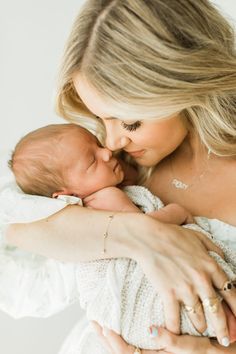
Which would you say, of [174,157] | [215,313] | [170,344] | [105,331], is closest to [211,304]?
[215,313]

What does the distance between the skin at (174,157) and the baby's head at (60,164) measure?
0.23 feet

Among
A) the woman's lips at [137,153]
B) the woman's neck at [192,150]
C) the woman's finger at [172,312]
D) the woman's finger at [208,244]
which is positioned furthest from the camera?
the woman's neck at [192,150]

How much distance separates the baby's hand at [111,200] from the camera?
A: 1.62 m

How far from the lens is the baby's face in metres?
1.65

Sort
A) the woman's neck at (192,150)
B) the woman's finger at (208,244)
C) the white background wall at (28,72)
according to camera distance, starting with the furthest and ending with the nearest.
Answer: the white background wall at (28,72) < the woman's neck at (192,150) < the woman's finger at (208,244)

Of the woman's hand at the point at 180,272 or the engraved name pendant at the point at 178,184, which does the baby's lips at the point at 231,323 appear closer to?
the woman's hand at the point at 180,272

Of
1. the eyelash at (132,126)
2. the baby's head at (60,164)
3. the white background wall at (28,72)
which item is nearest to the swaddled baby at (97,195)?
the baby's head at (60,164)

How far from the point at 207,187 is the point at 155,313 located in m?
0.47

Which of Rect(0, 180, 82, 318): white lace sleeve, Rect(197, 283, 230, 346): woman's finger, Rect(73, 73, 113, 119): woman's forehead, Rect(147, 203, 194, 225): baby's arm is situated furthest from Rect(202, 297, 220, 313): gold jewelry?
Rect(73, 73, 113, 119): woman's forehead

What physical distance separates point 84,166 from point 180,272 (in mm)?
407

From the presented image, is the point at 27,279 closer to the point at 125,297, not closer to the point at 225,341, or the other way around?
the point at 125,297

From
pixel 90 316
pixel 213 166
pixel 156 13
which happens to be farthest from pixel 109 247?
pixel 156 13

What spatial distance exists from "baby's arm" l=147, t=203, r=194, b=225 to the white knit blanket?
113 millimetres

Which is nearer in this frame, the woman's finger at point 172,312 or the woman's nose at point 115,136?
the woman's finger at point 172,312
